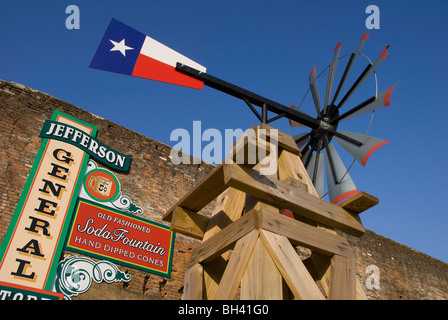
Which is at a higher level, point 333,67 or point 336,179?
point 333,67

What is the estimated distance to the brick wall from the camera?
6.95 metres

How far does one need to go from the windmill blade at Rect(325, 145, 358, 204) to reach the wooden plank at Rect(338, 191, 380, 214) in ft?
2.56

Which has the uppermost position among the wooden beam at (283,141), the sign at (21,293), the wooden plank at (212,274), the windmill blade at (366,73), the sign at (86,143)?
the sign at (86,143)

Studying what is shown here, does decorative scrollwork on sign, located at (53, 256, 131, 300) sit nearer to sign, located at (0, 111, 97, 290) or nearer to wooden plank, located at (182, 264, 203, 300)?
sign, located at (0, 111, 97, 290)

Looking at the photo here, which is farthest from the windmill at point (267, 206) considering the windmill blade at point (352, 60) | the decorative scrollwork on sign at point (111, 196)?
the decorative scrollwork on sign at point (111, 196)

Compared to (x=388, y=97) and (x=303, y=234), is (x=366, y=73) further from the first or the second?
(x=303, y=234)

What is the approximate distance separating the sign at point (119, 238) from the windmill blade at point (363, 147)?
4.53 meters

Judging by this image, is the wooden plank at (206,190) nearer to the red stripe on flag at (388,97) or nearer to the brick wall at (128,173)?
the red stripe on flag at (388,97)

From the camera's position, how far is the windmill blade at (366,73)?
16.4 ft

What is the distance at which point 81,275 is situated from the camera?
6.76 meters

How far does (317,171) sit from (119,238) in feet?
14.0

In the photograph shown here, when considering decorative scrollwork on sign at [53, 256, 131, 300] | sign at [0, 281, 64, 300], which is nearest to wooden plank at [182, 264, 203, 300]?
sign at [0, 281, 64, 300]

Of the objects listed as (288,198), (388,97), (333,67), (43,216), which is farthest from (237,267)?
(43,216)
